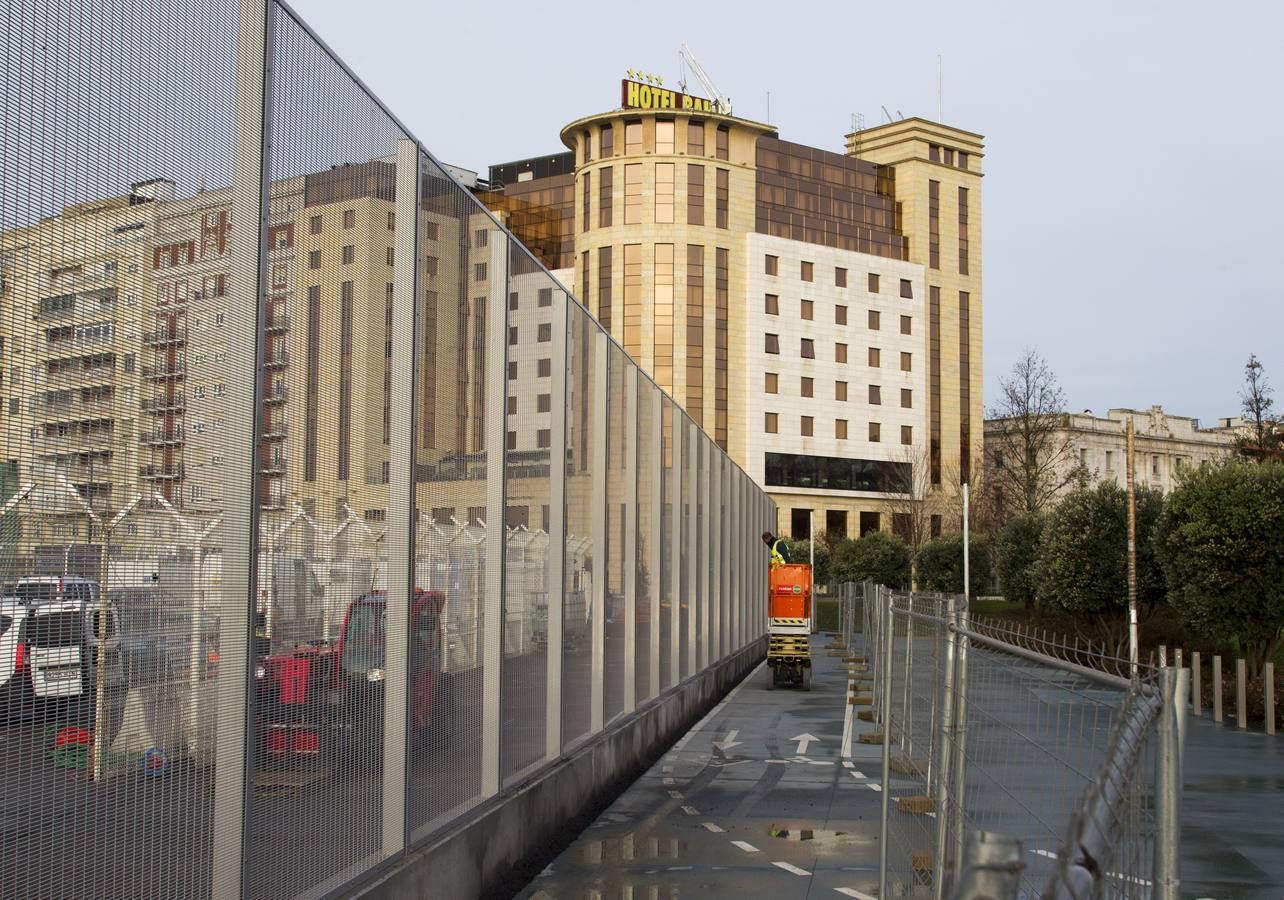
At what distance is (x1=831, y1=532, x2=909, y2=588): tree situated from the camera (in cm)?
7712

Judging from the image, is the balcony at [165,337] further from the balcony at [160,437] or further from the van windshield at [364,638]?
the van windshield at [364,638]

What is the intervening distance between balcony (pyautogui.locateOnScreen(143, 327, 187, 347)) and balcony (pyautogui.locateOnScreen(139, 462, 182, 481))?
0.39 meters

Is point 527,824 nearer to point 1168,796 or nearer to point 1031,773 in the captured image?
point 1031,773

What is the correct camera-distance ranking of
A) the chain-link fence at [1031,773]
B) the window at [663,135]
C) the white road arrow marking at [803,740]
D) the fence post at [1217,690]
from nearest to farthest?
1. the chain-link fence at [1031,773]
2. the white road arrow marking at [803,740]
3. the fence post at [1217,690]
4. the window at [663,135]

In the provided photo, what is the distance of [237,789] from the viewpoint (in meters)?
5.18

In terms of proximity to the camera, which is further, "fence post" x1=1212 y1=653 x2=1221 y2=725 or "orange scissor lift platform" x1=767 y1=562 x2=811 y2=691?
"orange scissor lift platform" x1=767 y1=562 x2=811 y2=691

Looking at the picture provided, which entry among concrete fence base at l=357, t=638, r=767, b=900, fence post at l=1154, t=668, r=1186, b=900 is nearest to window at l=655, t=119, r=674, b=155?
concrete fence base at l=357, t=638, r=767, b=900

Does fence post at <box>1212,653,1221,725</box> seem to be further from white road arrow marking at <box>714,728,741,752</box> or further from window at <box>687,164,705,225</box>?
window at <box>687,164,705,225</box>

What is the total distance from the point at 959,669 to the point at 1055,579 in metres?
33.1

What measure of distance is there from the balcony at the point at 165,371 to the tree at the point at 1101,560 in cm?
3455

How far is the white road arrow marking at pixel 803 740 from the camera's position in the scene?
17.2 metres

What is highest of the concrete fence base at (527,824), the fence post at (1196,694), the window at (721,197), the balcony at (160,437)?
the window at (721,197)

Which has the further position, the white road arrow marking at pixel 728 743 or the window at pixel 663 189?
the window at pixel 663 189

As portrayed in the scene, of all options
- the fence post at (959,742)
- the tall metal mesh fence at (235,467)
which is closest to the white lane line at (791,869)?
the tall metal mesh fence at (235,467)
